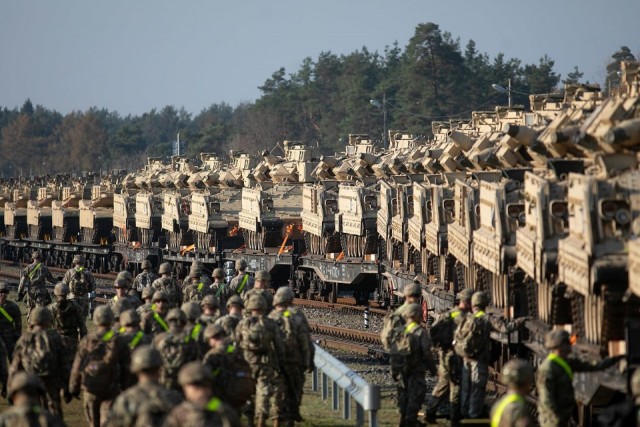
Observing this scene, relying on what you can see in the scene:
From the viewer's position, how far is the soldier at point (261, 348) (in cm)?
1764

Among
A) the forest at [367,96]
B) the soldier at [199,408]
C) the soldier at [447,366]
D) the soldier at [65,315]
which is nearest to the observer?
the soldier at [199,408]

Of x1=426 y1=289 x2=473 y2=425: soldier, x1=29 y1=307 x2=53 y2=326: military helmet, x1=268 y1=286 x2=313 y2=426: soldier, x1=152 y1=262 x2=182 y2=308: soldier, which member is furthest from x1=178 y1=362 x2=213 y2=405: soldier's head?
x1=152 y1=262 x2=182 y2=308: soldier

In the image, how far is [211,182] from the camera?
2357 inches

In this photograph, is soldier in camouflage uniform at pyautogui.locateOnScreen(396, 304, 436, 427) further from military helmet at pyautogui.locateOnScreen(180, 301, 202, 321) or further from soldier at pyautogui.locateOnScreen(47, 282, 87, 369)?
soldier at pyautogui.locateOnScreen(47, 282, 87, 369)

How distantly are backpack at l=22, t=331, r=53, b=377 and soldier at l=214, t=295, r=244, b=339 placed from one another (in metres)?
1.81

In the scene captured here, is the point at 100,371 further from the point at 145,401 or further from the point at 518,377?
the point at 518,377

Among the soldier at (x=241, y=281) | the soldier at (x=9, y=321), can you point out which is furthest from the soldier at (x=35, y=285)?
the soldier at (x=9, y=321)

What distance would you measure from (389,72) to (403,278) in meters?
91.2

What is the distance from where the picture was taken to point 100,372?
53.5ft

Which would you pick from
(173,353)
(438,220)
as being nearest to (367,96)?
(438,220)

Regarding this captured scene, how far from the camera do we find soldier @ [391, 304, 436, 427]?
60.5 feet

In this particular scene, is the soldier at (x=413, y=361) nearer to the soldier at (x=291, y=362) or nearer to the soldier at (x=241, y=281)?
the soldier at (x=291, y=362)

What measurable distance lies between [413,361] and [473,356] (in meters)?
0.90

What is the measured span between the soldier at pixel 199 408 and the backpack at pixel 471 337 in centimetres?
782
